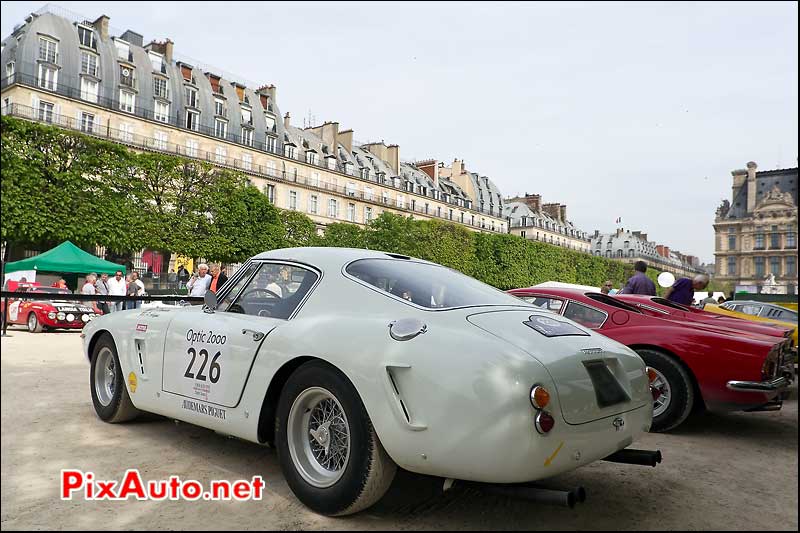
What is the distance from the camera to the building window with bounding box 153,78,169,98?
51.3 meters

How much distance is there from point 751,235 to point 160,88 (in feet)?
247

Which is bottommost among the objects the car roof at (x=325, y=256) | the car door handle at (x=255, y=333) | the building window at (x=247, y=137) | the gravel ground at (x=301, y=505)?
the gravel ground at (x=301, y=505)

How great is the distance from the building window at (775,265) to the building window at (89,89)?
8093 centimetres

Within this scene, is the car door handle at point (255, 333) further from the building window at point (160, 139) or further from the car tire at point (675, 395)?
the building window at point (160, 139)

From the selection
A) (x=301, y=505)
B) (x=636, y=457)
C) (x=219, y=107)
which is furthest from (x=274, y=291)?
(x=219, y=107)

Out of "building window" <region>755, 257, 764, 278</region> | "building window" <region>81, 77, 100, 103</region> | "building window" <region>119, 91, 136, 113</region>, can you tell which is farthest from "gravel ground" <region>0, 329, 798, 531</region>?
"building window" <region>755, 257, 764, 278</region>

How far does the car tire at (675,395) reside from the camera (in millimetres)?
5355

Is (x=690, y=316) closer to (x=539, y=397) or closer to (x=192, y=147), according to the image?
(x=539, y=397)

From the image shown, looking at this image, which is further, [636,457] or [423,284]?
[423,284]

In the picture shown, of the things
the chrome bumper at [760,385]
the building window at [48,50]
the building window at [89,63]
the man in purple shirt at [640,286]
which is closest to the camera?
the chrome bumper at [760,385]

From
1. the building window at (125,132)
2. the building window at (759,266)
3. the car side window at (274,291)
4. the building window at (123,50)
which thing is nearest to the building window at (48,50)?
the building window at (123,50)

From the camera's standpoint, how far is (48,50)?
147ft

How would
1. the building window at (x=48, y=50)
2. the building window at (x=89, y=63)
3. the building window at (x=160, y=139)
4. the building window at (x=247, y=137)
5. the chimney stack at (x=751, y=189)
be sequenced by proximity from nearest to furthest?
the building window at (x=48, y=50)
the building window at (x=89, y=63)
the building window at (x=160, y=139)
the building window at (x=247, y=137)
the chimney stack at (x=751, y=189)

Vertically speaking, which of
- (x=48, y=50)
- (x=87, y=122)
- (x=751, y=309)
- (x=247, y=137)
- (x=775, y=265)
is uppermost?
(x=48, y=50)
